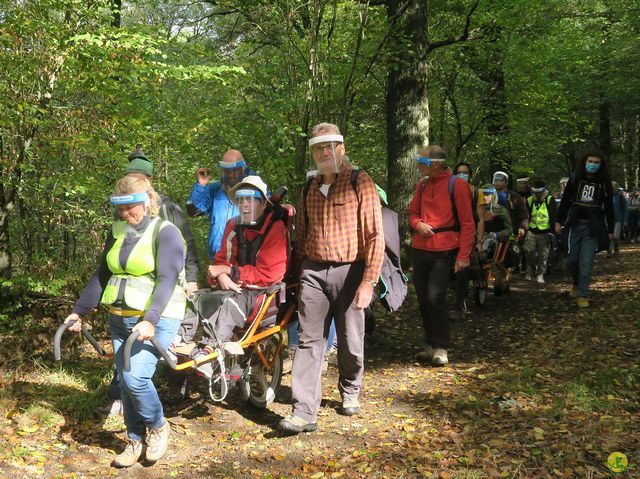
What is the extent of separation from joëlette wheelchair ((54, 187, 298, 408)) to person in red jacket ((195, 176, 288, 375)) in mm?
110

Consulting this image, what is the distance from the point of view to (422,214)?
6441 millimetres

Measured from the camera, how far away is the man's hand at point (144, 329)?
3.61 metres

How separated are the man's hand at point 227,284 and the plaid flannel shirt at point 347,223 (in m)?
0.71

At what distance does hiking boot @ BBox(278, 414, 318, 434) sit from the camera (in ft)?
14.6

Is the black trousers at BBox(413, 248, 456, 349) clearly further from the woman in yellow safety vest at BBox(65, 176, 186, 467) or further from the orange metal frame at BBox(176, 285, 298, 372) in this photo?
the woman in yellow safety vest at BBox(65, 176, 186, 467)

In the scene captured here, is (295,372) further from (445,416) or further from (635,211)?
(635,211)

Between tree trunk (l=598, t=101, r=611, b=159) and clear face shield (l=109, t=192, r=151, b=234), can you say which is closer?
clear face shield (l=109, t=192, r=151, b=234)

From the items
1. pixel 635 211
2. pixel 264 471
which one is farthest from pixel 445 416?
pixel 635 211

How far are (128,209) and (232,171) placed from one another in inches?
86.0

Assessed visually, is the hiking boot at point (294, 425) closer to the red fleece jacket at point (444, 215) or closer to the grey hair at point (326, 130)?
the grey hair at point (326, 130)

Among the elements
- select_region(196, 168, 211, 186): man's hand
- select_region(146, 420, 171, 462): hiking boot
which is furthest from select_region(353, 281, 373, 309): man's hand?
select_region(196, 168, 211, 186): man's hand

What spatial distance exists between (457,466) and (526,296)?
6.47 meters

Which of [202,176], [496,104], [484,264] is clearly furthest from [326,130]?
[496,104]

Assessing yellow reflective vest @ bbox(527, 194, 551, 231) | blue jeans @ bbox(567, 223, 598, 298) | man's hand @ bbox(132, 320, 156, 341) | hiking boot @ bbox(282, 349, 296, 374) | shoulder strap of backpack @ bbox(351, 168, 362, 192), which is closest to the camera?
man's hand @ bbox(132, 320, 156, 341)
